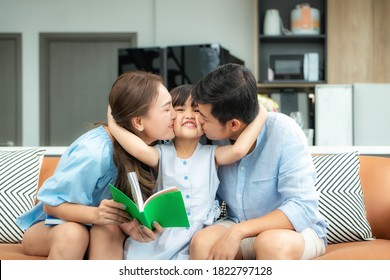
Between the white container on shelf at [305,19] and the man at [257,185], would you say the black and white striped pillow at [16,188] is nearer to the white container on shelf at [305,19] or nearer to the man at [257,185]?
the man at [257,185]

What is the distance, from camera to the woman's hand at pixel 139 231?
157cm

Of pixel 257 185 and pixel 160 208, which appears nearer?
pixel 160 208

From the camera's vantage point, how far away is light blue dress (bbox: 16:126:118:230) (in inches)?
65.2

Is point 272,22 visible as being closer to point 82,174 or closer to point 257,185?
point 257,185

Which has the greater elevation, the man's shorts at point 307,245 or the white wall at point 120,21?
the white wall at point 120,21

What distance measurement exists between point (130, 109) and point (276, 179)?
47cm

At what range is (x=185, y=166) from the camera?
174 centimetres

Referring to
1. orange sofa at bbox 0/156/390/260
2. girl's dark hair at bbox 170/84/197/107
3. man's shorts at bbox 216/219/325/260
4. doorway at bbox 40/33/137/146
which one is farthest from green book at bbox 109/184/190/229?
doorway at bbox 40/33/137/146

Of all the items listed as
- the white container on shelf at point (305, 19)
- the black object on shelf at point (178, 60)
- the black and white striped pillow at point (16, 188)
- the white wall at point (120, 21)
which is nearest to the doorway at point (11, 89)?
the white wall at point (120, 21)

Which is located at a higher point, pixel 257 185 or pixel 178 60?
pixel 178 60

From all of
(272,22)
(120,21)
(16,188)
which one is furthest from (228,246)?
(120,21)

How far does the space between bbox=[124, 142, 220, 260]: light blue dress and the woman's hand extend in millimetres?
49
